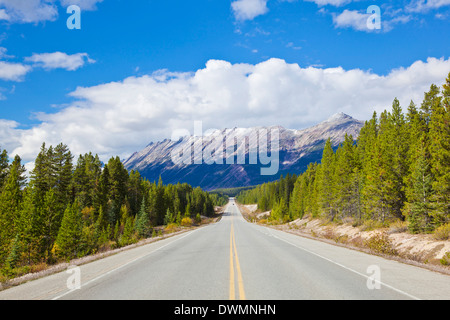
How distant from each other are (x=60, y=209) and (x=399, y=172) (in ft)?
148

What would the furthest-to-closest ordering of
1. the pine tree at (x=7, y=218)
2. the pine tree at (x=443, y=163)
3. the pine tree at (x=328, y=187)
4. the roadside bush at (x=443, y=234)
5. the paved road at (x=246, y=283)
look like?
the pine tree at (x=328, y=187)
the pine tree at (x=7, y=218)
the pine tree at (x=443, y=163)
the roadside bush at (x=443, y=234)
the paved road at (x=246, y=283)

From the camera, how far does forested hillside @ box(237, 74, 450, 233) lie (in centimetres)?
2253

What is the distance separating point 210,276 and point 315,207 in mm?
56824

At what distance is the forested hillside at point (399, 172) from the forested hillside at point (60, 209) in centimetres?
2784

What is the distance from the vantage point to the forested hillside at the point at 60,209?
30.7 m

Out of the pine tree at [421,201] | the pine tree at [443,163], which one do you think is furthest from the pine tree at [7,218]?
the pine tree at [443,163]

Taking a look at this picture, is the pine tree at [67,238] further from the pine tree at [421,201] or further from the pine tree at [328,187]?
the pine tree at [328,187]

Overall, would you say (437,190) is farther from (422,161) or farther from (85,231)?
(85,231)

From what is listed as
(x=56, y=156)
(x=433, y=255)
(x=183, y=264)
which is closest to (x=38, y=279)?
(x=183, y=264)

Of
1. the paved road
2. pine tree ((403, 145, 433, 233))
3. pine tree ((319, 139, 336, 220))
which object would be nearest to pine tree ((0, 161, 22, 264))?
the paved road

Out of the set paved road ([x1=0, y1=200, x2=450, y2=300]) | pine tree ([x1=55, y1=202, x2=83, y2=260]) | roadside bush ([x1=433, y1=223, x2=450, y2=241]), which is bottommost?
pine tree ([x1=55, y1=202, x2=83, y2=260])

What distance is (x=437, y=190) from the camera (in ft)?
76.1

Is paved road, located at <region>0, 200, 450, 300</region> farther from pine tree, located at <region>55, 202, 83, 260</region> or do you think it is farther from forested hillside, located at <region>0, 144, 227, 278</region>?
pine tree, located at <region>55, 202, 83, 260</region>

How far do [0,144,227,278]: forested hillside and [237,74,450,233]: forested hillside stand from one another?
27.8 meters
